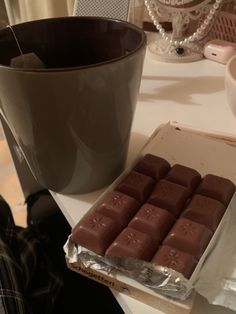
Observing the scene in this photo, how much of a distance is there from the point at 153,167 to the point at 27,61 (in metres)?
0.19

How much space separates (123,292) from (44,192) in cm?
42

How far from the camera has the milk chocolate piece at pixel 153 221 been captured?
0.33 meters

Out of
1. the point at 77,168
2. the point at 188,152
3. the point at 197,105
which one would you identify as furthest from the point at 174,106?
the point at 77,168

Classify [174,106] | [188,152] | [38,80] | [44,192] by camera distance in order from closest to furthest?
[38,80], [188,152], [174,106], [44,192]

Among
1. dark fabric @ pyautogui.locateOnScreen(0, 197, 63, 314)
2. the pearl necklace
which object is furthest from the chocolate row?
the pearl necklace

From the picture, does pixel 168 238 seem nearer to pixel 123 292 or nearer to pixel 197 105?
pixel 123 292

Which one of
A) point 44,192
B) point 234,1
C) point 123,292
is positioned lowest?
point 44,192

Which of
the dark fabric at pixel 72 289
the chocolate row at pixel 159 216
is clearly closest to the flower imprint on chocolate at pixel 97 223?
the chocolate row at pixel 159 216

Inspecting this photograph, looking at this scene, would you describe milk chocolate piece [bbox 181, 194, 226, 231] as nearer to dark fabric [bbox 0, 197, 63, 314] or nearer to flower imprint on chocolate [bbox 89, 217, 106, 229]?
flower imprint on chocolate [bbox 89, 217, 106, 229]

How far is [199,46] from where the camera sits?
2.51 feet

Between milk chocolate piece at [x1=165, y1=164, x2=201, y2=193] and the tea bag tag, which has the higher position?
the tea bag tag

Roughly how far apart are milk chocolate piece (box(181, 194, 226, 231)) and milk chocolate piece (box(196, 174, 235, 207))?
10 mm

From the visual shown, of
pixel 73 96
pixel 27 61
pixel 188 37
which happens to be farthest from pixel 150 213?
pixel 188 37

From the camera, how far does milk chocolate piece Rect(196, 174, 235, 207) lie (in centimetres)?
37
